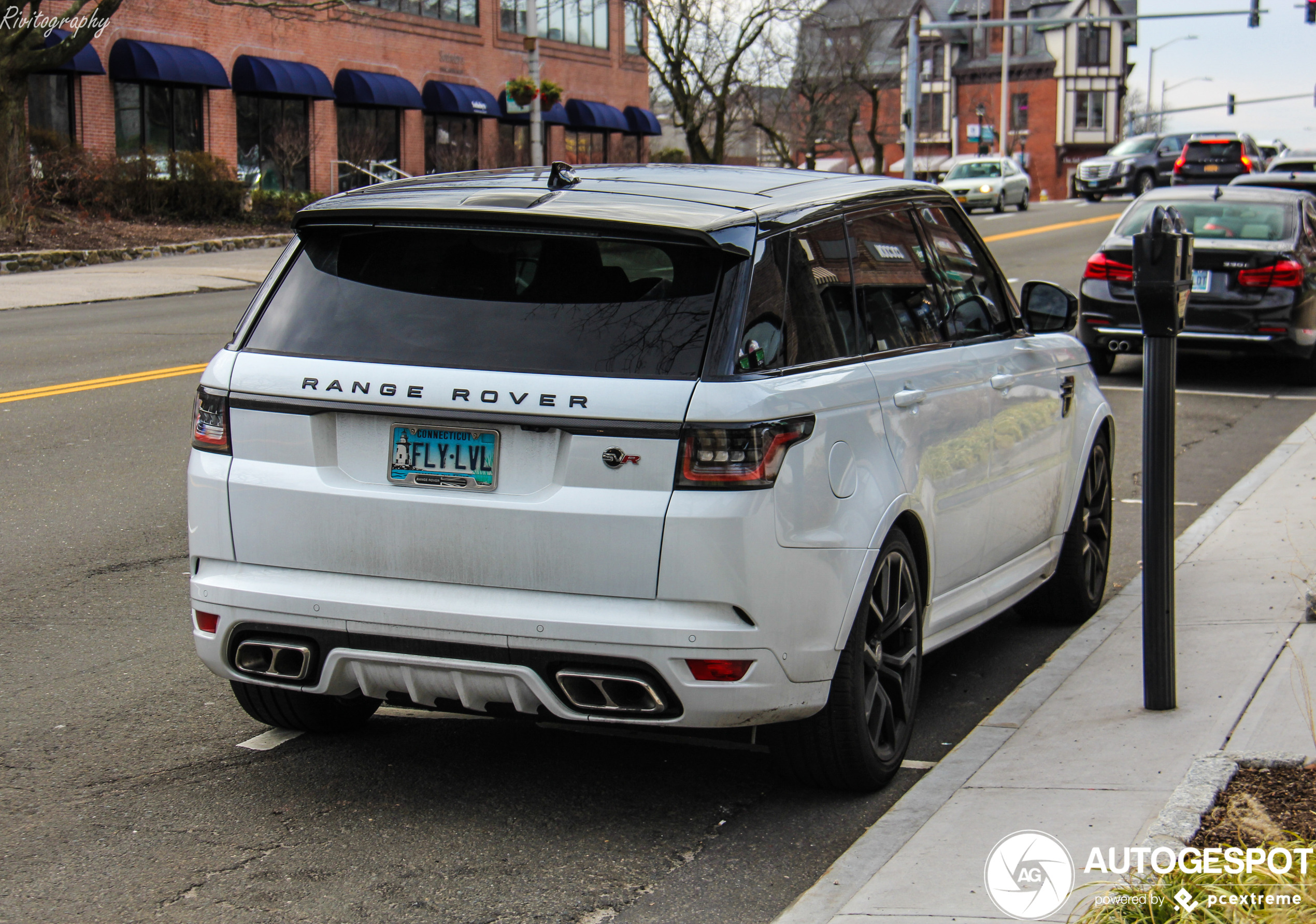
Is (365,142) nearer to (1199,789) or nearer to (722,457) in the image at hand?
(722,457)

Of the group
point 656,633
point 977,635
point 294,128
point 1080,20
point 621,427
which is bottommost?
point 977,635

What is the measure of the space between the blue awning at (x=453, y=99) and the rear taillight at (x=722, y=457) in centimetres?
4392

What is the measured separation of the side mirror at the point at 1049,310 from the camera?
5949 millimetres

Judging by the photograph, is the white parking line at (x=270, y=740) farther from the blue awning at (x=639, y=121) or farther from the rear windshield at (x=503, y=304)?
the blue awning at (x=639, y=121)

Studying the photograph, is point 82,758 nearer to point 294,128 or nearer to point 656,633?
point 656,633

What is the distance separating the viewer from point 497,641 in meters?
3.88

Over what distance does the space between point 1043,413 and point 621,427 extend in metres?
2.48

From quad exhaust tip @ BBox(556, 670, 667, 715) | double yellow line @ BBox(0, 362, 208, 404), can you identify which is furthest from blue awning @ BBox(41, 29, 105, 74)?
quad exhaust tip @ BBox(556, 670, 667, 715)

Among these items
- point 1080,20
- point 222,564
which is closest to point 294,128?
point 1080,20

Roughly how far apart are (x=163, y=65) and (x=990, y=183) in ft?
79.9

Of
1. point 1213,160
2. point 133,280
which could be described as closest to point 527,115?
point 1213,160

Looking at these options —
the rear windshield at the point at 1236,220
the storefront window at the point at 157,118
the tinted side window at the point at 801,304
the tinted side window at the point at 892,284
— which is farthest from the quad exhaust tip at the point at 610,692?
the storefront window at the point at 157,118

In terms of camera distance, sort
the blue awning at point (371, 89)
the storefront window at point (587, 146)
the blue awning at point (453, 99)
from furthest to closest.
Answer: the storefront window at point (587, 146) < the blue awning at point (453, 99) < the blue awning at point (371, 89)

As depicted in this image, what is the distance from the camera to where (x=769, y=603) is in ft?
12.6
